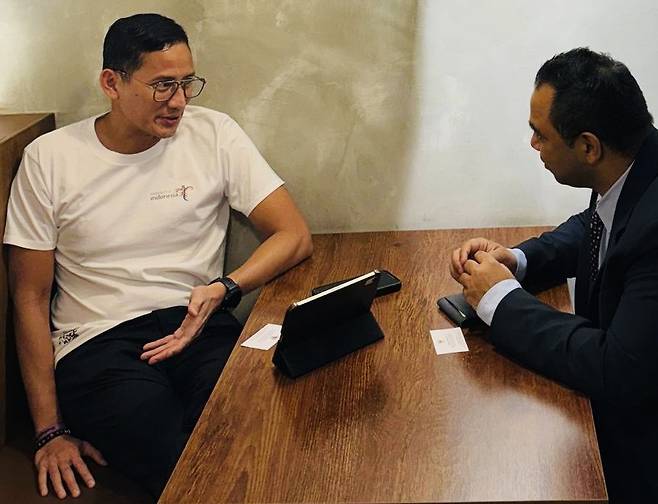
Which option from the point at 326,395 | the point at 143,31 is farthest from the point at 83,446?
the point at 143,31

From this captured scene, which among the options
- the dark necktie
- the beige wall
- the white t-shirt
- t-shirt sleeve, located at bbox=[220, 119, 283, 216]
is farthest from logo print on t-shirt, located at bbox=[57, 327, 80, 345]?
the dark necktie

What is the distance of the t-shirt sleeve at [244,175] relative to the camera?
2.16m

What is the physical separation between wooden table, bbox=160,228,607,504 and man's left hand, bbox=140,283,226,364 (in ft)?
0.77

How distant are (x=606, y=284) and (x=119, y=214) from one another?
1189mm

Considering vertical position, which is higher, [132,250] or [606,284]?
[606,284]

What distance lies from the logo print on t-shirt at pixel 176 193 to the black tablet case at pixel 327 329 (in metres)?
0.68

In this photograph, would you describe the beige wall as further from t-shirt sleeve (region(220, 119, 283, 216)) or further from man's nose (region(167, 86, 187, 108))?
man's nose (region(167, 86, 187, 108))

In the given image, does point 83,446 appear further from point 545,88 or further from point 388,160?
point 545,88

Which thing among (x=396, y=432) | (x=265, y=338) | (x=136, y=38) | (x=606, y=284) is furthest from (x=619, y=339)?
(x=136, y=38)

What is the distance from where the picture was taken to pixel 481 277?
1.65m

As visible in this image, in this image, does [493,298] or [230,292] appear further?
[230,292]

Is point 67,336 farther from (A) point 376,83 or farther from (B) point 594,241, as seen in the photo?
(B) point 594,241

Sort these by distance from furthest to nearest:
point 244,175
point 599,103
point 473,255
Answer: point 244,175, point 473,255, point 599,103

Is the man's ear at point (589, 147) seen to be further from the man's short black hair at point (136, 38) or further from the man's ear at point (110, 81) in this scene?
the man's ear at point (110, 81)
